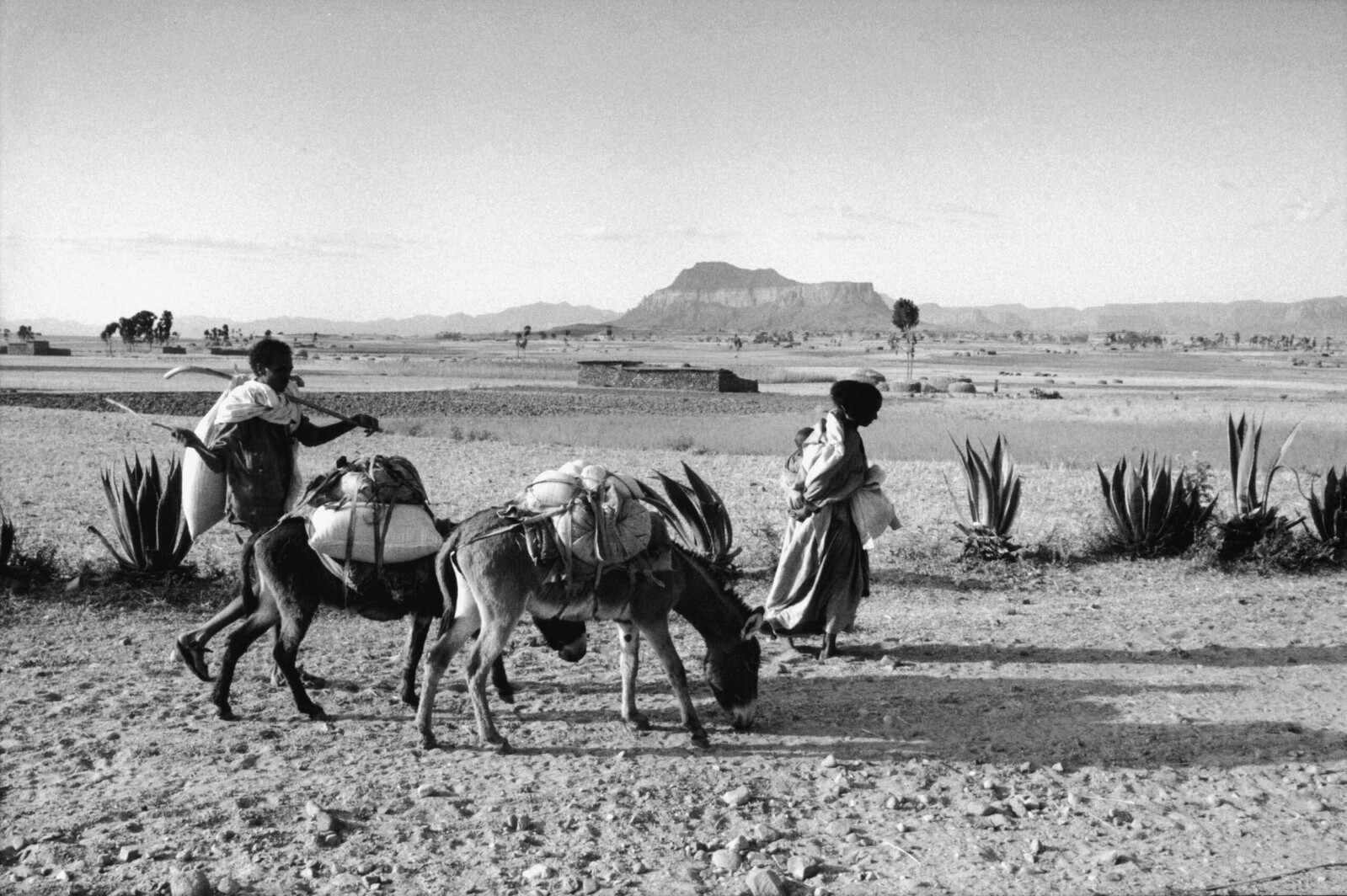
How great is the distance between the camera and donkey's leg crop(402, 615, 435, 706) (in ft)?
20.6

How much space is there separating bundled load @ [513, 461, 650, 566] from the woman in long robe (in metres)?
1.98

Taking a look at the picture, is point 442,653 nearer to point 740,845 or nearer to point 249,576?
point 249,576

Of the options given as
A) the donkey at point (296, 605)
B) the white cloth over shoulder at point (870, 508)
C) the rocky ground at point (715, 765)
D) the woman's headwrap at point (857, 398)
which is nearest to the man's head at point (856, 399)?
the woman's headwrap at point (857, 398)

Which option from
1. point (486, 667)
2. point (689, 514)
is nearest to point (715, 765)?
point (486, 667)

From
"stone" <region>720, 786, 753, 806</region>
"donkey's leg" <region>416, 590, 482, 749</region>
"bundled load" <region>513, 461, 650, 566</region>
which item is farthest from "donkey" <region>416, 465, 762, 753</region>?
"stone" <region>720, 786, 753, 806</region>

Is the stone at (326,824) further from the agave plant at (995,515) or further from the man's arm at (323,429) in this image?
the agave plant at (995,515)

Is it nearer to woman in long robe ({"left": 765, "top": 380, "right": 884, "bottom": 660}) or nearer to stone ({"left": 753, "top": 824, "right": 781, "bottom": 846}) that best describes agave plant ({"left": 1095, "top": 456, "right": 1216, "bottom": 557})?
woman in long robe ({"left": 765, "top": 380, "right": 884, "bottom": 660})

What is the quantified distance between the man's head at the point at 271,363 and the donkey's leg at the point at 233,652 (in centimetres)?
149

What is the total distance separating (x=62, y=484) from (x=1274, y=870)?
51.1 feet

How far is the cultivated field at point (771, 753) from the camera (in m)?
4.41

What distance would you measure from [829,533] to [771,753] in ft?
6.90

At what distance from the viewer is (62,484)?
14977mm

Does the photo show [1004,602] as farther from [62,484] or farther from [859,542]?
[62,484]

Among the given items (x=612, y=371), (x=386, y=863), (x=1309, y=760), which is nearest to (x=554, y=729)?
(x=386, y=863)
